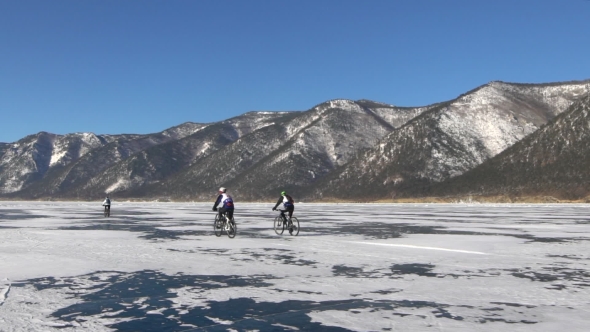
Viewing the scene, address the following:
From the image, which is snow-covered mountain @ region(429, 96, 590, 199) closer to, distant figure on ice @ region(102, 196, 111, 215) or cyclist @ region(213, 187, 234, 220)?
distant figure on ice @ region(102, 196, 111, 215)

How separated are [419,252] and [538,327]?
34.1 ft

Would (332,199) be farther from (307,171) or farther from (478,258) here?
(478,258)

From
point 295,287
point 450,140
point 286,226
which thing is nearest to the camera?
point 295,287

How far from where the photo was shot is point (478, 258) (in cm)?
1711

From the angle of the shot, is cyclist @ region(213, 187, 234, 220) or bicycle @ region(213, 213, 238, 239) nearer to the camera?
cyclist @ region(213, 187, 234, 220)

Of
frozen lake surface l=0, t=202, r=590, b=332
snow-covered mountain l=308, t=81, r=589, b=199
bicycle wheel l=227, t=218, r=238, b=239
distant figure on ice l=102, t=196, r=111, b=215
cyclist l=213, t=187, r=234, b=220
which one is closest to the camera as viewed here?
frozen lake surface l=0, t=202, r=590, b=332

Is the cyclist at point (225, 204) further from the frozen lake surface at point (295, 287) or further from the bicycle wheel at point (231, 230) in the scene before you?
the frozen lake surface at point (295, 287)

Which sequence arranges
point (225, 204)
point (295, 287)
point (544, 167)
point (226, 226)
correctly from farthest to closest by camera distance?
point (544, 167), point (226, 226), point (225, 204), point (295, 287)

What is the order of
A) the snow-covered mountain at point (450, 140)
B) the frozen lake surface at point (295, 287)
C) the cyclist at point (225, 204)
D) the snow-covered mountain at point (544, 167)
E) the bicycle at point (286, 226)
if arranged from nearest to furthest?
the frozen lake surface at point (295, 287)
the cyclist at point (225, 204)
the bicycle at point (286, 226)
the snow-covered mountain at point (544, 167)
the snow-covered mountain at point (450, 140)

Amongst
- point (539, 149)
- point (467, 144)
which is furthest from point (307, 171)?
point (539, 149)

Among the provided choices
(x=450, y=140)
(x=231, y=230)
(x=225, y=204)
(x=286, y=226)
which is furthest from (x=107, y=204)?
(x=450, y=140)

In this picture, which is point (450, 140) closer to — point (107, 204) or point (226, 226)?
point (107, 204)

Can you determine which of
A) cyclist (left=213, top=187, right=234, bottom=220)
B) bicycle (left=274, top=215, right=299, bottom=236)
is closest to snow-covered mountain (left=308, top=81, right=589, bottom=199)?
bicycle (left=274, top=215, right=299, bottom=236)

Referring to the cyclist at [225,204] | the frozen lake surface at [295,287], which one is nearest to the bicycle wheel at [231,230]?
the cyclist at [225,204]
